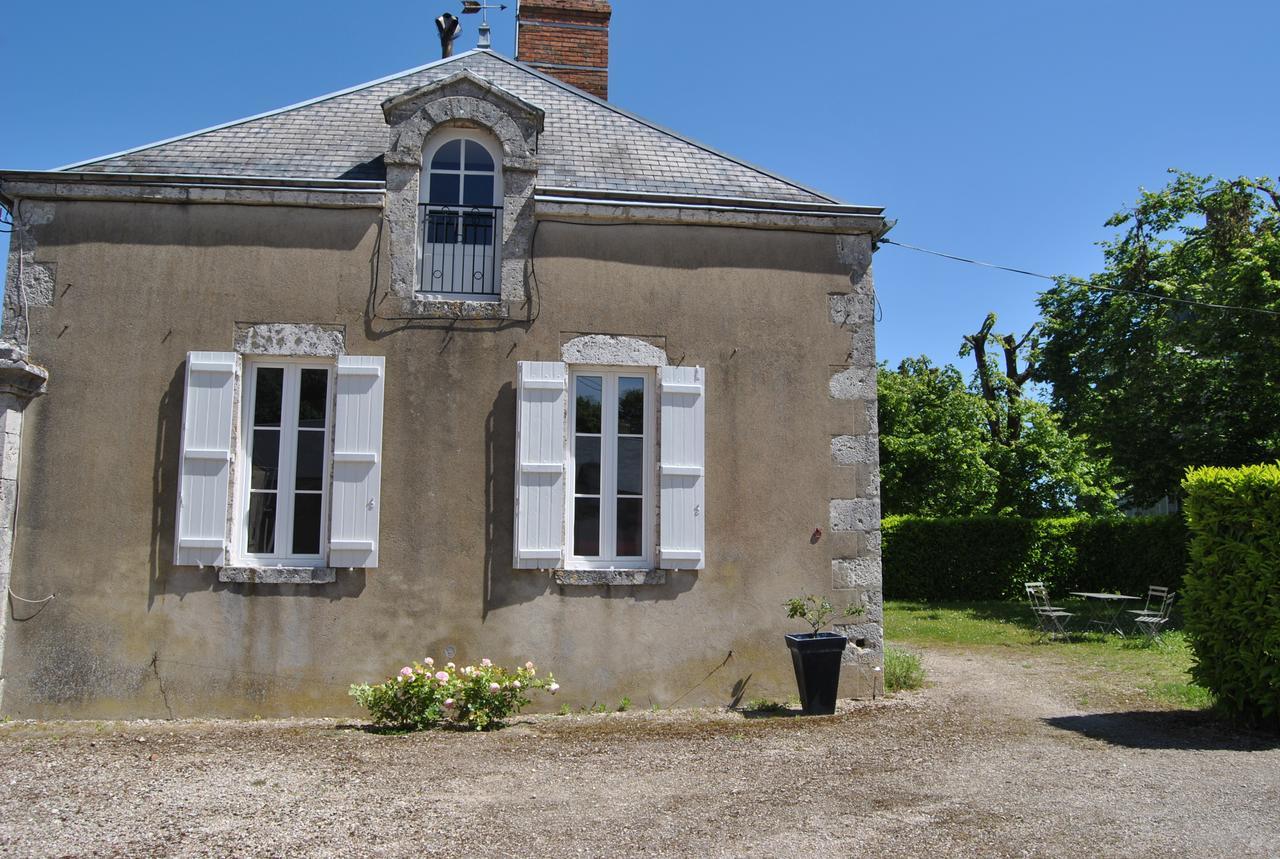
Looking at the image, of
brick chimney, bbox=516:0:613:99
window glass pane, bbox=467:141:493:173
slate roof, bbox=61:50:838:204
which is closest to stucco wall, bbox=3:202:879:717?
slate roof, bbox=61:50:838:204

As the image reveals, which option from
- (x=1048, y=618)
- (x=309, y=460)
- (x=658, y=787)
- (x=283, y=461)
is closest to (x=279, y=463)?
(x=283, y=461)

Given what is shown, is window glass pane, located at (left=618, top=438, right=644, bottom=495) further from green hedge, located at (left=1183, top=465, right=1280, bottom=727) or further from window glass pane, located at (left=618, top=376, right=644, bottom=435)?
green hedge, located at (left=1183, top=465, right=1280, bottom=727)

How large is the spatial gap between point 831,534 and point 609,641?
1.78 metres

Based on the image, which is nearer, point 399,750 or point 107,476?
point 399,750

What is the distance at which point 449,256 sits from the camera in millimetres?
6871

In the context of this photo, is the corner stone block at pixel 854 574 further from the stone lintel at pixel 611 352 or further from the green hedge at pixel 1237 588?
the green hedge at pixel 1237 588

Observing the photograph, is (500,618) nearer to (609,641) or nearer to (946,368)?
(609,641)

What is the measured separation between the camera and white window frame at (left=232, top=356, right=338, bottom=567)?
6.40 metres

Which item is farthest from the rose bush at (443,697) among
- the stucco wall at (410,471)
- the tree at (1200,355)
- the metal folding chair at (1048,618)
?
the tree at (1200,355)

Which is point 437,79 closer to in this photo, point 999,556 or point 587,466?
point 587,466

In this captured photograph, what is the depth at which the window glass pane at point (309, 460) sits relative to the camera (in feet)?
21.3

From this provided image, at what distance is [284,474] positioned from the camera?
21.2 feet

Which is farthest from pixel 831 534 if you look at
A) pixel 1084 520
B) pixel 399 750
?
pixel 1084 520

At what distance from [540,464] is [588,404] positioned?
24.2 inches
